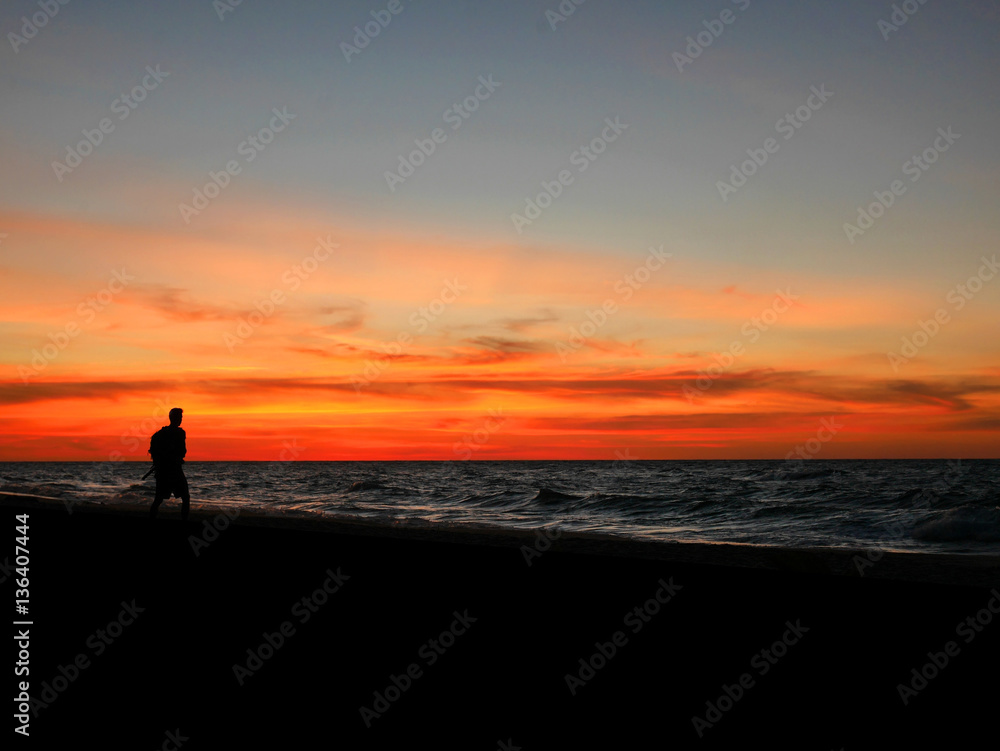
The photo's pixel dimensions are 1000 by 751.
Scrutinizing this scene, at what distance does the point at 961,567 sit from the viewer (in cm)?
730

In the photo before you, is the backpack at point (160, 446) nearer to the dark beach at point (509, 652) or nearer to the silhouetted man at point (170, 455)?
the silhouetted man at point (170, 455)

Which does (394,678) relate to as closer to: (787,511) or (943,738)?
(943,738)

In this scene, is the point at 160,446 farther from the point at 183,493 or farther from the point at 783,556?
the point at 783,556

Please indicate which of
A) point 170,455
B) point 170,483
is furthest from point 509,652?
point 170,483

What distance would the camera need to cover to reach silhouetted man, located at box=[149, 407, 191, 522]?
12.7 m

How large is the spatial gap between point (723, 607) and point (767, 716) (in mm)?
2002

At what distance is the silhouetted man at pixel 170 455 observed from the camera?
1267cm

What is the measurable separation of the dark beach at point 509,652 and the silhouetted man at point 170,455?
490 centimetres

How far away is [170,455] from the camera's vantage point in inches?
501

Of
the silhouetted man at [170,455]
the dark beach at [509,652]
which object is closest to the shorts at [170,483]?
the silhouetted man at [170,455]

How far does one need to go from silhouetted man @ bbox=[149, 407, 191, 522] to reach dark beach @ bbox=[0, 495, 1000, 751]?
16.1 ft

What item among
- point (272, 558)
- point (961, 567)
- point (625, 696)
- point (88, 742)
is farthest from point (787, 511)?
point (88, 742)

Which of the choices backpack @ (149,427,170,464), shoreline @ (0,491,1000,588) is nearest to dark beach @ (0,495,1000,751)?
shoreline @ (0,491,1000,588)

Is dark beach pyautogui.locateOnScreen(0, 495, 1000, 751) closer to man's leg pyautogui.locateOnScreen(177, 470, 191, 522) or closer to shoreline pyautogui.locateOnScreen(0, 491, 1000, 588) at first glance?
shoreline pyautogui.locateOnScreen(0, 491, 1000, 588)
